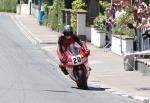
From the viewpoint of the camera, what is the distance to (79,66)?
59.6 feet

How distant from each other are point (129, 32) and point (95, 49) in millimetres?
3681

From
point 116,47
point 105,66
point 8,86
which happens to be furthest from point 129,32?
point 8,86

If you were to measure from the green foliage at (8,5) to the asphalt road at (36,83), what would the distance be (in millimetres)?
48619

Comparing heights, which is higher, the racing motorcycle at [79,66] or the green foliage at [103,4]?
the green foliage at [103,4]

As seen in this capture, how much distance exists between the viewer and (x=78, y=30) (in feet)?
116

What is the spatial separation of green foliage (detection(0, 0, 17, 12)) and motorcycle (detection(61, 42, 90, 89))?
61618mm

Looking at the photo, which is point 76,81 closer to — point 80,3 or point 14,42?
point 14,42

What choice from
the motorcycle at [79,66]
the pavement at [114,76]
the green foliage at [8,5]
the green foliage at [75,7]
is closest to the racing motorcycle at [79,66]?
the motorcycle at [79,66]

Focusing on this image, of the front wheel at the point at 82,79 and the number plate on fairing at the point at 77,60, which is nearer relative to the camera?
the front wheel at the point at 82,79

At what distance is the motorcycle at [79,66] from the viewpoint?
59.1ft

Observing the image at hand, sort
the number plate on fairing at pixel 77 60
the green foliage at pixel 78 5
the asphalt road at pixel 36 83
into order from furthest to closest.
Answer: the green foliage at pixel 78 5
the number plate on fairing at pixel 77 60
the asphalt road at pixel 36 83

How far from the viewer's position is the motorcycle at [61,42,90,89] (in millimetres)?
18016

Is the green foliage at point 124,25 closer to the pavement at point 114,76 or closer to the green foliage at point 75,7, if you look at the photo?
the pavement at point 114,76

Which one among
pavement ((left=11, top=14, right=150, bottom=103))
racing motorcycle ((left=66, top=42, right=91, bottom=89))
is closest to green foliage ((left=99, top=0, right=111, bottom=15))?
pavement ((left=11, top=14, right=150, bottom=103))
